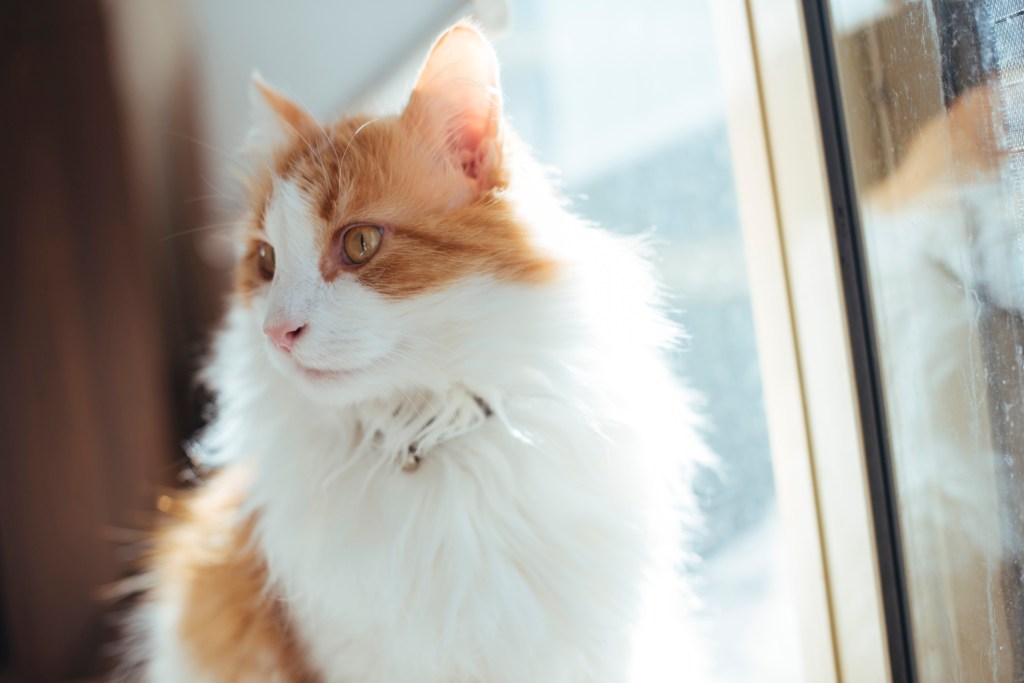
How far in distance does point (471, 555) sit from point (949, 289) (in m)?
0.59

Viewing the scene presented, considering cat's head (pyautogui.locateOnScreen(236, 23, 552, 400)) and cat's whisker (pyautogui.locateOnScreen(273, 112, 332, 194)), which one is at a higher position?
cat's whisker (pyautogui.locateOnScreen(273, 112, 332, 194))

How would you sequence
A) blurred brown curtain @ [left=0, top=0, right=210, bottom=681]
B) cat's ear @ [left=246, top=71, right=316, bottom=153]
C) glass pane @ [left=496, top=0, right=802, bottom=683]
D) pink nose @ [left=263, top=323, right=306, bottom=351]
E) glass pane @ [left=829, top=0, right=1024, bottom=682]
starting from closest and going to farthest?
glass pane @ [left=829, top=0, right=1024, bottom=682], pink nose @ [left=263, top=323, right=306, bottom=351], cat's ear @ [left=246, top=71, right=316, bottom=153], glass pane @ [left=496, top=0, right=802, bottom=683], blurred brown curtain @ [left=0, top=0, right=210, bottom=681]

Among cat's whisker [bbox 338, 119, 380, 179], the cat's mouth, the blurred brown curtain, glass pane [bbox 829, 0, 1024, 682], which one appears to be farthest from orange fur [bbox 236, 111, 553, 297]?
the blurred brown curtain

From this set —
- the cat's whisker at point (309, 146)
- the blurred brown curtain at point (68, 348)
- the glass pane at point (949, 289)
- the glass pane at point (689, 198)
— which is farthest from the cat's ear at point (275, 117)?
the blurred brown curtain at point (68, 348)

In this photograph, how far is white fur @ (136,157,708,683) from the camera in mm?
891

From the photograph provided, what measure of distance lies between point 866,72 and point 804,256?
226 mm

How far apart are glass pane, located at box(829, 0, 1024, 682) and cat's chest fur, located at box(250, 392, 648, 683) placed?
0.34 metres

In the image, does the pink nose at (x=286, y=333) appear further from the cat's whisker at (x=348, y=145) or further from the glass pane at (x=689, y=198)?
the glass pane at (x=689, y=198)

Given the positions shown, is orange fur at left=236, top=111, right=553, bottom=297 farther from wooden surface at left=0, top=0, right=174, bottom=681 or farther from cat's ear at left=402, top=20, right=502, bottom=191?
wooden surface at left=0, top=0, right=174, bottom=681

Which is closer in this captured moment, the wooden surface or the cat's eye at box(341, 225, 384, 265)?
the cat's eye at box(341, 225, 384, 265)

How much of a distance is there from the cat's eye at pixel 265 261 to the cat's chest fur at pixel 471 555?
26 centimetres

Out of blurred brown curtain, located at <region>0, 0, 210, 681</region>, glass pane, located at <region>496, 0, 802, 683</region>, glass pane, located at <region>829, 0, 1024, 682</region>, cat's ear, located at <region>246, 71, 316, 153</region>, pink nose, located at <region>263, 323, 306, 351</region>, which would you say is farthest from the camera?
blurred brown curtain, located at <region>0, 0, 210, 681</region>

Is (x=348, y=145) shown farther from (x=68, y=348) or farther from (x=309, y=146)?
(x=68, y=348)

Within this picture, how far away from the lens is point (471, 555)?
902mm
